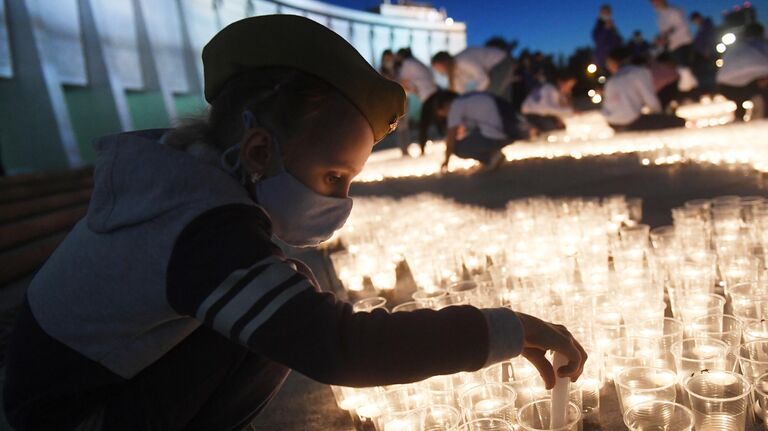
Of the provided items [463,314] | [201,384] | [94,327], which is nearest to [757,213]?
[463,314]

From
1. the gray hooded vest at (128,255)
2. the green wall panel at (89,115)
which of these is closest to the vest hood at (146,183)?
the gray hooded vest at (128,255)

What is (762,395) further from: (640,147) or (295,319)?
(640,147)

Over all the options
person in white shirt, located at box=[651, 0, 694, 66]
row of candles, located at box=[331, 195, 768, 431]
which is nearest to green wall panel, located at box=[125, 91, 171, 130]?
person in white shirt, located at box=[651, 0, 694, 66]

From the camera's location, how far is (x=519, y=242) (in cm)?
326

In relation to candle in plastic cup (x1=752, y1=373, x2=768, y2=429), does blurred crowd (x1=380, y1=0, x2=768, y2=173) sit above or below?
above

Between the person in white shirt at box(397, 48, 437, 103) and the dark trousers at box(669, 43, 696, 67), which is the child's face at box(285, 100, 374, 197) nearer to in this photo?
the person in white shirt at box(397, 48, 437, 103)

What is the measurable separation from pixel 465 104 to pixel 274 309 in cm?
700

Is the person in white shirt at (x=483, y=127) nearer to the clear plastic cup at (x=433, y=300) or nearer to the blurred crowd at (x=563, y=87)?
the blurred crowd at (x=563, y=87)

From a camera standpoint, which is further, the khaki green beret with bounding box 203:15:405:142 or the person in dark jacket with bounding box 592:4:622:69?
the person in dark jacket with bounding box 592:4:622:69

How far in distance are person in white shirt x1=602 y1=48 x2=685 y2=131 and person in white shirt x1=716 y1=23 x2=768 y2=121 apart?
92 cm

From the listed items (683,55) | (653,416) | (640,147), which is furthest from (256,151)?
(683,55)

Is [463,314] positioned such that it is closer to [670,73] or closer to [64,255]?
[64,255]

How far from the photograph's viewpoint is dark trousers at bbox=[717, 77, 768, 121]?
28.8ft

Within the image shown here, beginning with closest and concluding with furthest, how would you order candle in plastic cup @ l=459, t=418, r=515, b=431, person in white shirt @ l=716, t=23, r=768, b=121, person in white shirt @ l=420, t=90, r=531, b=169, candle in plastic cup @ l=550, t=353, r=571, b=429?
candle in plastic cup @ l=550, t=353, r=571, b=429 → candle in plastic cup @ l=459, t=418, r=515, b=431 → person in white shirt @ l=420, t=90, r=531, b=169 → person in white shirt @ l=716, t=23, r=768, b=121
